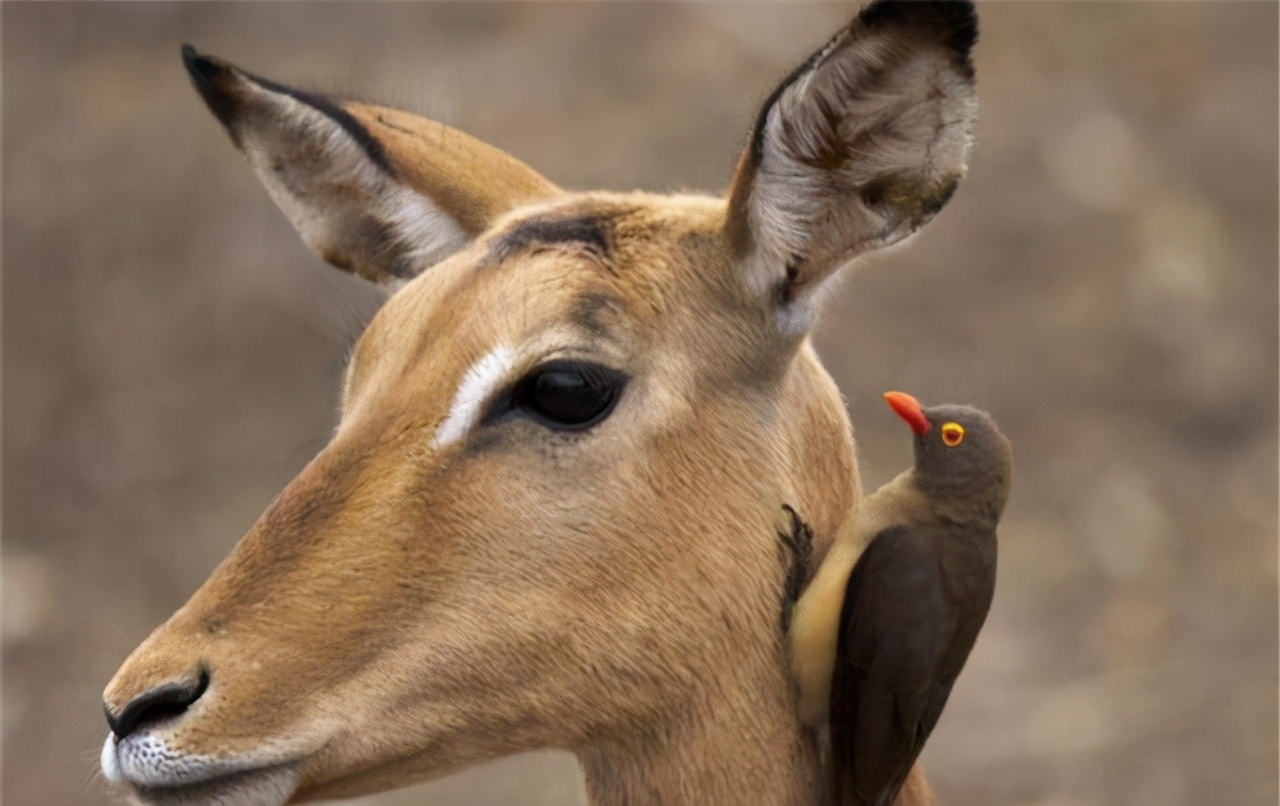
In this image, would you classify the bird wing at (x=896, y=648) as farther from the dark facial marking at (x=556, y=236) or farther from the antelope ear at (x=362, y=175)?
the antelope ear at (x=362, y=175)

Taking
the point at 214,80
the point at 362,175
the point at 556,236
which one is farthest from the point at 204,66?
the point at 556,236

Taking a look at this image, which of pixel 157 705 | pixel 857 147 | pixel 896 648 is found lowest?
pixel 157 705

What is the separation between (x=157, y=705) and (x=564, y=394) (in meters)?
0.93

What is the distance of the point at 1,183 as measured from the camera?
43.4 feet

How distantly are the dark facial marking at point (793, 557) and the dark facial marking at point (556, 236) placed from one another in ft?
2.18

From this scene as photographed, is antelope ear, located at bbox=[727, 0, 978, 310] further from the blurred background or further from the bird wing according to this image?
the blurred background

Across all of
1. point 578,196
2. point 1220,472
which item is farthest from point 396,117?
point 1220,472

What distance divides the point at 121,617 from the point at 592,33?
6623 millimetres

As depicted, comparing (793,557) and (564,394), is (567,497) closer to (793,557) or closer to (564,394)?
(564,394)

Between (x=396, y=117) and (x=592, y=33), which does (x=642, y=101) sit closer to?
(x=592, y=33)

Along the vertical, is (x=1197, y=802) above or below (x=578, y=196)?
above

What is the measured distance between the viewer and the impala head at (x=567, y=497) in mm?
2830

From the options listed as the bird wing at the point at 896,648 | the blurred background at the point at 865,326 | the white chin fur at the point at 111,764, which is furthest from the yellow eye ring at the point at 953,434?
the blurred background at the point at 865,326

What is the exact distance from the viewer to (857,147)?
3098 millimetres
